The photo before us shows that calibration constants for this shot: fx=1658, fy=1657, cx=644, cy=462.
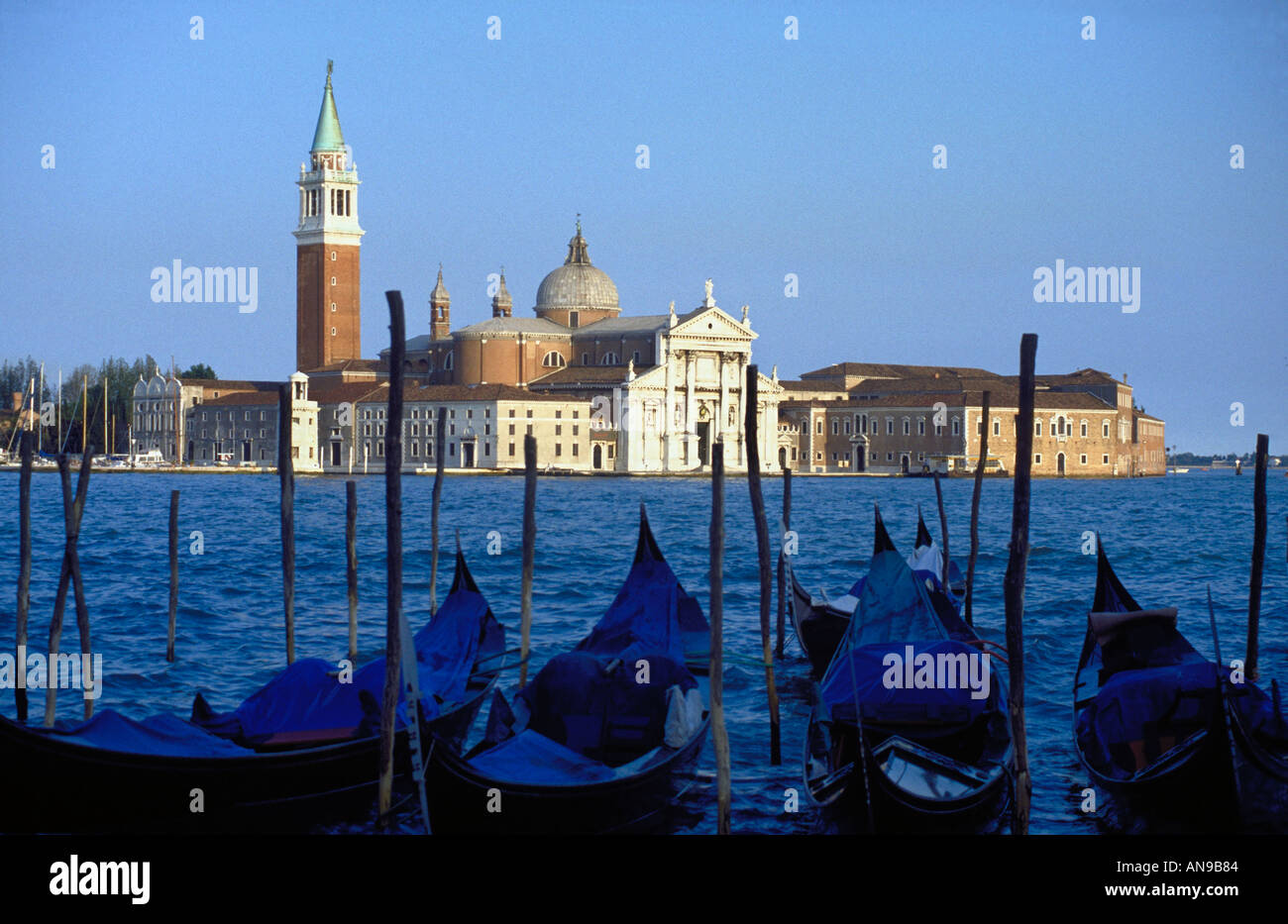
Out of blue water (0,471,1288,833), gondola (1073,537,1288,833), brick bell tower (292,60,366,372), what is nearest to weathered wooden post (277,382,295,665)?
blue water (0,471,1288,833)

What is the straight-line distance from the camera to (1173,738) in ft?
31.6

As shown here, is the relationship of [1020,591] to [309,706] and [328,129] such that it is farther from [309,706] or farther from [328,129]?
[328,129]

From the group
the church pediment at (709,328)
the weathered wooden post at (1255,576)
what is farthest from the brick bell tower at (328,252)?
the weathered wooden post at (1255,576)

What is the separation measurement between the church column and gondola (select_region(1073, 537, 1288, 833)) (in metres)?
60.1

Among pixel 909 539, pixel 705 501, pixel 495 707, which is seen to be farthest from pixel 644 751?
pixel 705 501

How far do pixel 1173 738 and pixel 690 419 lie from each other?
205ft

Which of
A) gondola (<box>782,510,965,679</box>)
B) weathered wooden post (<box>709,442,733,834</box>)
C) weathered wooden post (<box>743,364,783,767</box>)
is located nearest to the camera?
weathered wooden post (<box>709,442,733,834</box>)

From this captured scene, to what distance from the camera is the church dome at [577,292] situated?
78125 mm

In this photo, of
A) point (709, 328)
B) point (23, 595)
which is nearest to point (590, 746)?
point (23, 595)

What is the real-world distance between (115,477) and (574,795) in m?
68.7

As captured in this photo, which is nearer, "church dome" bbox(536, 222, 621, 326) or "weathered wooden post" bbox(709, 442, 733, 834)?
"weathered wooden post" bbox(709, 442, 733, 834)

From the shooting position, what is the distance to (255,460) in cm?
7731

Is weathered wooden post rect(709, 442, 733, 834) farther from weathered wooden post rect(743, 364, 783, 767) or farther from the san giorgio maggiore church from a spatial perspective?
the san giorgio maggiore church

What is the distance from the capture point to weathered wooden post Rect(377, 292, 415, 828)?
30.2ft
